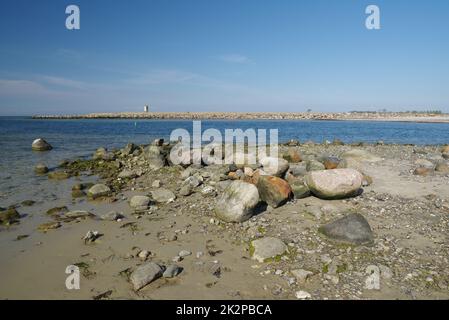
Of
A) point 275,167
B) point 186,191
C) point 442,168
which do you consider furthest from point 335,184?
point 442,168

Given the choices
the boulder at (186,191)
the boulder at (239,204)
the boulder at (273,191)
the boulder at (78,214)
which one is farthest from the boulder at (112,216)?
the boulder at (273,191)

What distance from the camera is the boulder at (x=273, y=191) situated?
8148mm

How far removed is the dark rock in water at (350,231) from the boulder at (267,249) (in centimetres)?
107

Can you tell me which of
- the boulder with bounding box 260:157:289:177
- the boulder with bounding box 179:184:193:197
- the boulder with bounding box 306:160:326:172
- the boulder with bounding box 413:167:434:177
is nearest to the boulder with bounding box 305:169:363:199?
the boulder with bounding box 260:157:289:177

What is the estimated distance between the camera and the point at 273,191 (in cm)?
821

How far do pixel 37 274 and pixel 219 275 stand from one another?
126 inches

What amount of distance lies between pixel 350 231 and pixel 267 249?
1761 mm

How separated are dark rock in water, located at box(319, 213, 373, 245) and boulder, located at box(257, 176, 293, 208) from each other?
64.3 inches

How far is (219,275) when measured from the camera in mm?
5465

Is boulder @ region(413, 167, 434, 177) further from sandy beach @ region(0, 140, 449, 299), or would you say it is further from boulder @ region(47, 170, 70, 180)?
boulder @ region(47, 170, 70, 180)

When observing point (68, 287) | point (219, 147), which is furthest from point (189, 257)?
point (219, 147)

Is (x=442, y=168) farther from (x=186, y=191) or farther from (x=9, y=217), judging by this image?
(x=9, y=217)
